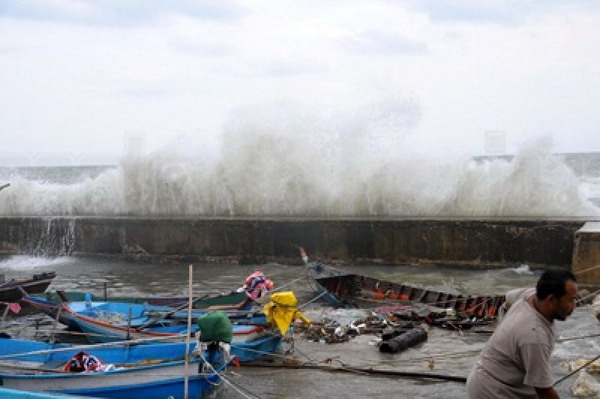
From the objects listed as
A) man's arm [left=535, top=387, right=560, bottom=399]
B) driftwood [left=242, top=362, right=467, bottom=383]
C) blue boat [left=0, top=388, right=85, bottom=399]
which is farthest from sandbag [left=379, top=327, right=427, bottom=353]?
man's arm [left=535, top=387, right=560, bottom=399]

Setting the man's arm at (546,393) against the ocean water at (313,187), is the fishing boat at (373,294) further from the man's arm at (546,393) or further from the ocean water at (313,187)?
the man's arm at (546,393)

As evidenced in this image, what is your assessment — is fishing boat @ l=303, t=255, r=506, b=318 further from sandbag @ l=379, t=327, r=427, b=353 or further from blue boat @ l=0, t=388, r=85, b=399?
blue boat @ l=0, t=388, r=85, b=399

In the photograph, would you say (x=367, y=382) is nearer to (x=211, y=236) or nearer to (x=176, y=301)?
(x=176, y=301)

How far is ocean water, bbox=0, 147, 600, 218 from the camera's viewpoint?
18.4m

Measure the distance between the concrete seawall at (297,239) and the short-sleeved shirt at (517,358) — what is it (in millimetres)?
12122

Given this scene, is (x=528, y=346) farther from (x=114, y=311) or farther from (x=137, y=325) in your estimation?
(x=114, y=311)

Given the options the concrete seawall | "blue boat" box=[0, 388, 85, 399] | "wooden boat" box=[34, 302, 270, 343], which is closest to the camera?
"blue boat" box=[0, 388, 85, 399]

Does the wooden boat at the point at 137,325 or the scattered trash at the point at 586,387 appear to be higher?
the wooden boat at the point at 137,325

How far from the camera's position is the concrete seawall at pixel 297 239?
15.1 m

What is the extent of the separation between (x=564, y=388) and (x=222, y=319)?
11.6 feet

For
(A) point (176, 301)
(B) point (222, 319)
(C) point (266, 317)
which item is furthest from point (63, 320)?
(B) point (222, 319)

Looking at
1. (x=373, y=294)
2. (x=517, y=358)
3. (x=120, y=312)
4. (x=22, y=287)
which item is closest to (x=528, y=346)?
(x=517, y=358)

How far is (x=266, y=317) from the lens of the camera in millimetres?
8539

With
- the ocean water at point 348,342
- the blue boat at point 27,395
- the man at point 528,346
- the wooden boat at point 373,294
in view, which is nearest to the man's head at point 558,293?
the man at point 528,346
